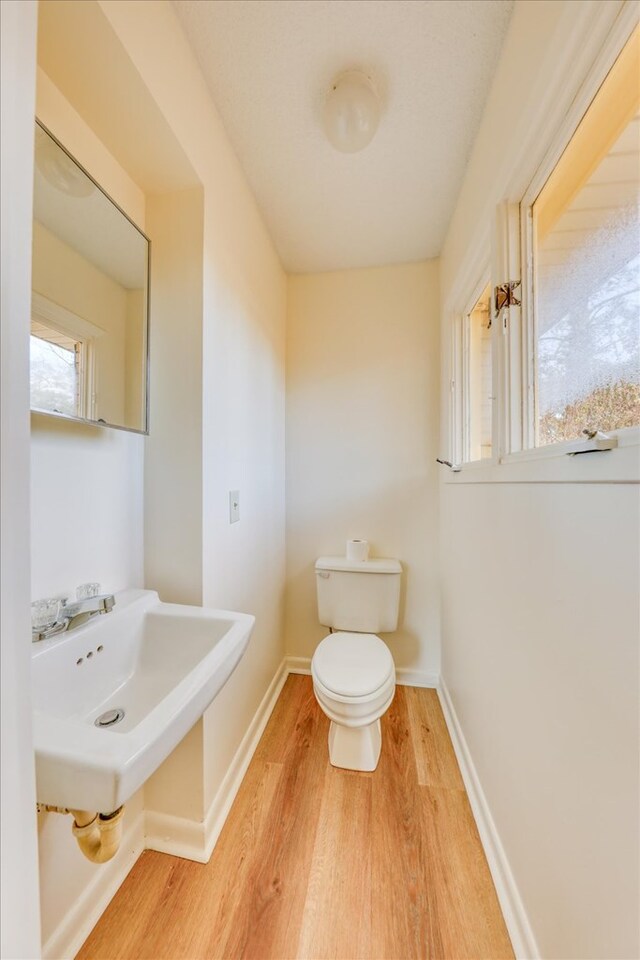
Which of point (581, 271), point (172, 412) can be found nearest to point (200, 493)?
point (172, 412)

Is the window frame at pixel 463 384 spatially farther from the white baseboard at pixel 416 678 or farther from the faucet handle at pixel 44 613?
the faucet handle at pixel 44 613

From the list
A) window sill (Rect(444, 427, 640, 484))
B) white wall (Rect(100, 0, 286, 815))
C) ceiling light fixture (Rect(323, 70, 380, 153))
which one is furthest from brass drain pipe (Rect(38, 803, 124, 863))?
ceiling light fixture (Rect(323, 70, 380, 153))

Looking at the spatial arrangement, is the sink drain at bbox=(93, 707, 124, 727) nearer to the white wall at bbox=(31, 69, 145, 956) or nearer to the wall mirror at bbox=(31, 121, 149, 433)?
the white wall at bbox=(31, 69, 145, 956)

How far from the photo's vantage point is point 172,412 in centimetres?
109

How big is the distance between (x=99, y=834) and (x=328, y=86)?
6.59 ft

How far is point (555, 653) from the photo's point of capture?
2.35 feet

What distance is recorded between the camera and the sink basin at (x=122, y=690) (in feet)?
1.66

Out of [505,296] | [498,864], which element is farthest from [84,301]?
[498,864]

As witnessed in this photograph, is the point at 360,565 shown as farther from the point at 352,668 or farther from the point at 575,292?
the point at 575,292

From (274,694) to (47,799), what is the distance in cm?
139

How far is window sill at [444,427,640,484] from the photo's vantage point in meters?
0.52

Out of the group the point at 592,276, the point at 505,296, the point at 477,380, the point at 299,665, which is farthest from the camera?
the point at 299,665

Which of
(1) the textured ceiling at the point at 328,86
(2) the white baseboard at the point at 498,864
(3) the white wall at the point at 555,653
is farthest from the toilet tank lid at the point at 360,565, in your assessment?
(1) the textured ceiling at the point at 328,86

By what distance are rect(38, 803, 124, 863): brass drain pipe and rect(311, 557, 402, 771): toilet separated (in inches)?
29.2
